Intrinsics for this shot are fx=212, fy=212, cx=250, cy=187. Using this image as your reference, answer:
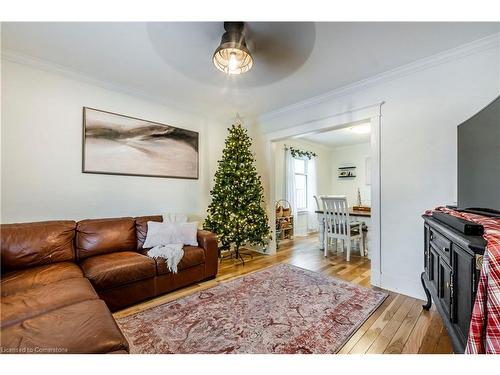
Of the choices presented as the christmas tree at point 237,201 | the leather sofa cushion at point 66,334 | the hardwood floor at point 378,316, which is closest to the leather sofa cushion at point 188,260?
the hardwood floor at point 378,316

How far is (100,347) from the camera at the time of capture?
0.94m

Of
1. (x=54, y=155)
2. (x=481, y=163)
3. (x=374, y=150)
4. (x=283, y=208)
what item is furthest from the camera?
(x=283, y=208)

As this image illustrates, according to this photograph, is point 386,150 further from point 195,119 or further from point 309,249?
point 195,119

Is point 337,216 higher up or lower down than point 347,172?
lower down

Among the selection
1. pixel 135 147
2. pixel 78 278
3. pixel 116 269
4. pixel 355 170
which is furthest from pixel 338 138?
pixel 78 278

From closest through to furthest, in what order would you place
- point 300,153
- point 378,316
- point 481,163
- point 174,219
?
point 481,163 → point 378,316 → point 174,219 → point 300,153

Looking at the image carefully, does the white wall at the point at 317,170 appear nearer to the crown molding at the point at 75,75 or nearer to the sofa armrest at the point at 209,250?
the crown molding at the point at 75,75

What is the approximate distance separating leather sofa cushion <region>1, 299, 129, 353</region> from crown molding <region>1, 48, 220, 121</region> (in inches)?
103

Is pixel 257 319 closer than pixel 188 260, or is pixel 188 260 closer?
pixel 257 319

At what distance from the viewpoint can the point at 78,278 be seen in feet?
5.63

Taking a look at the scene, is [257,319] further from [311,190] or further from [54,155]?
[311,190]

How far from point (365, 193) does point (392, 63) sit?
169 inches

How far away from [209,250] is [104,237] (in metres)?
1.20
